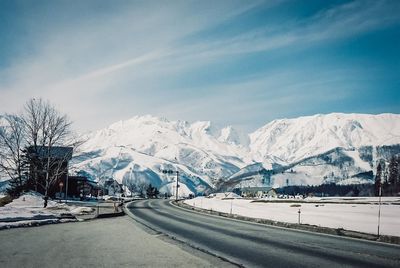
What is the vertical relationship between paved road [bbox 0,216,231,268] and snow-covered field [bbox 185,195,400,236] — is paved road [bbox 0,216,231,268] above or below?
above

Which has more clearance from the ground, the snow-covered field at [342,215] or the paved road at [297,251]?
the paved road at [297,251]

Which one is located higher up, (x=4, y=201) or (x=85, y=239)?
(x=85, y=239)

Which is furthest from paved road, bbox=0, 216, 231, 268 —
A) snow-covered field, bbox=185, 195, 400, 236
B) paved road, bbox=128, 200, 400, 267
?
snow-covered field, bbox=185, 195, 400, 236

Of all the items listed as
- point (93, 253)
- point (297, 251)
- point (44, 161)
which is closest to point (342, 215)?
point (297, 251)

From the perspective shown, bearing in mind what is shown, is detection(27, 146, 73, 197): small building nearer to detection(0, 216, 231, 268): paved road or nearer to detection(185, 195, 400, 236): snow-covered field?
detection(185, 195, 400, 236): snow-covered field

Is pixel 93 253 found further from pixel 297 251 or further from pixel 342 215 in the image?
pixel 342 215

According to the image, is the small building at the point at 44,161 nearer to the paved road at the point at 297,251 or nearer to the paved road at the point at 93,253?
the paved road at the point at 93,253

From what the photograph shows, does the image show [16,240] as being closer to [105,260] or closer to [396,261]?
[105,260]

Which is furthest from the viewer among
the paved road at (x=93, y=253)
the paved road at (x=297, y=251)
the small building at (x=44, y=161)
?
the small building at (x=44, y=161)

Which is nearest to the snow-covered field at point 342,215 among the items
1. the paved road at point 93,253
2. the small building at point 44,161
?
the paved road at point 93,253

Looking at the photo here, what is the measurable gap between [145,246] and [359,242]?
7994mm

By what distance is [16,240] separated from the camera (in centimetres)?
1443

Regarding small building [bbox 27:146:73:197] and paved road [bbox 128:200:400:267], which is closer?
paved road [bbox 128:200:400:267]

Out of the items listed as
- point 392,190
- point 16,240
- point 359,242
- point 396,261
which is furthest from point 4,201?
point 392,190
